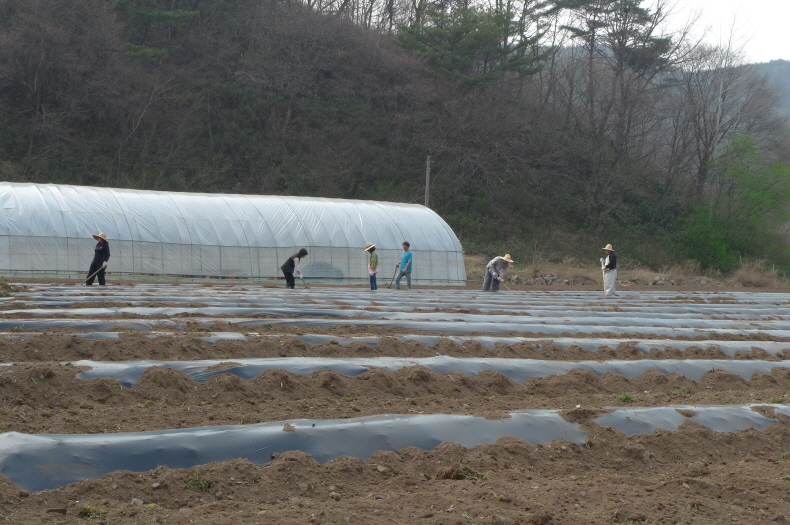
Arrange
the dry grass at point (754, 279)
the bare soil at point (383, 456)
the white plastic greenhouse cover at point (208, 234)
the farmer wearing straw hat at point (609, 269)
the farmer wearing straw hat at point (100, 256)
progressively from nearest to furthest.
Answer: the bare soil at point (383, 456) < the farmer wearing straw hat at point (100, 256) < the farmer wearing straw hat at point (609, 269) < the white plastic greenhouse cover at point (208, 234) < the dry grass at point (754, 279)

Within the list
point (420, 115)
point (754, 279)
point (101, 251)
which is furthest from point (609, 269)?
point (420, 115)

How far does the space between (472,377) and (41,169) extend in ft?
101

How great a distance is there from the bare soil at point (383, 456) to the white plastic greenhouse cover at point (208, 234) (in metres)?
13.4

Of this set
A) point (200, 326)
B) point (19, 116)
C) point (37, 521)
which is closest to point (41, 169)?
point (19, 116)

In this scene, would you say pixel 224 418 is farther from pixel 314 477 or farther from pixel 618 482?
pixel 618 482

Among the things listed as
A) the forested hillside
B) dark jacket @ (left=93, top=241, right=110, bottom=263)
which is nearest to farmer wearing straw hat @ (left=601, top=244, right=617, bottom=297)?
dark jacket @ (left=93, top=241, right=110, bottom=263)

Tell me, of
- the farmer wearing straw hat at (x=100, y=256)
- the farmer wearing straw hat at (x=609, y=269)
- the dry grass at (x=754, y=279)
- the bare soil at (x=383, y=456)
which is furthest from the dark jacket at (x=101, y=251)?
the dry grass at (x=754, y=279)

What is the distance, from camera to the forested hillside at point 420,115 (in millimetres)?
34938

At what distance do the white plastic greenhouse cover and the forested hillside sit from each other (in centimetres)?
1171

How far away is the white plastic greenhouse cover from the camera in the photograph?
20.3 meters

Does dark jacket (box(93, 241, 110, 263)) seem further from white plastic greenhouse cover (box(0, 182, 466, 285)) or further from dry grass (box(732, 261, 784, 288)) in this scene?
dry grass (box(732, 261, 784, 288))

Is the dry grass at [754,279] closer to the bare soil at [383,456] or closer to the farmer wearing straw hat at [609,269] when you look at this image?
the farmer wearing straw hat at [609,269]

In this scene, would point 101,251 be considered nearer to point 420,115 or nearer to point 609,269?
point 609,269

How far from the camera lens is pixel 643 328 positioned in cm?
1180
